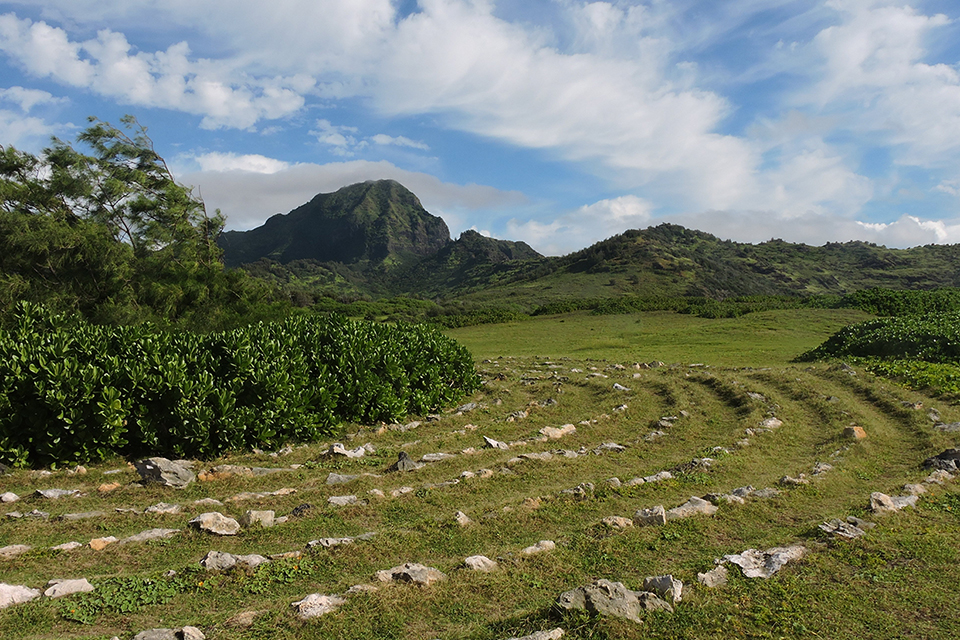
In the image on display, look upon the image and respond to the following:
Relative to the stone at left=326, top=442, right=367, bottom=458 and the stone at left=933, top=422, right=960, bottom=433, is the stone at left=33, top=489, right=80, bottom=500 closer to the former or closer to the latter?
the stone at left=326, top=442, right=367, bottom=458

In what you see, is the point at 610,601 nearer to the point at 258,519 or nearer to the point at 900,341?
the point at 258,519

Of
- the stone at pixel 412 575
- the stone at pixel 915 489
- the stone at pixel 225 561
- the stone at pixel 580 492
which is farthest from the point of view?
the stone at pixel 580 492

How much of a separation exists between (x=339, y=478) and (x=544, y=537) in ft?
12.6

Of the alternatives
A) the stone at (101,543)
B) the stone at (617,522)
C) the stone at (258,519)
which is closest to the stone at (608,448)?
the stone at (617,522)

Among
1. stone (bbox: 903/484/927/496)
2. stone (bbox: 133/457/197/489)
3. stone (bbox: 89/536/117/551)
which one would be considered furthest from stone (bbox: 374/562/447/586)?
stone (bbox: 903/484/927/496)

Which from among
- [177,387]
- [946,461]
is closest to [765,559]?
[946,461]

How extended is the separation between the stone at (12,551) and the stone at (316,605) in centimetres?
357

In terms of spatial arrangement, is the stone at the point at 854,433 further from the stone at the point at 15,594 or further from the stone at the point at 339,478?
the stone at the point at 15,594

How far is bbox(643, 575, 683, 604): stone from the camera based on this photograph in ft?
16.1

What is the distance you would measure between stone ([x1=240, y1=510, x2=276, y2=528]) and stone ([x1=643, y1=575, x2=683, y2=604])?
460cm

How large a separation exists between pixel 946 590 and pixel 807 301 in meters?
57.2

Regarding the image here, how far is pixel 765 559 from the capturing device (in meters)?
5.77

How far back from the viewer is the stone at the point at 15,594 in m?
4.97

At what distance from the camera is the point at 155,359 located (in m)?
10.7
